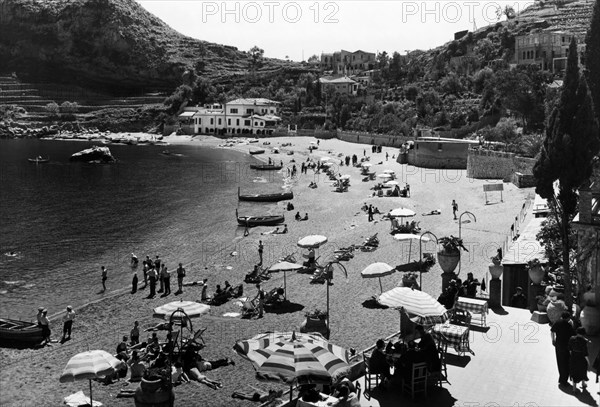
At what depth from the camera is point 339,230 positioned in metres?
40.6

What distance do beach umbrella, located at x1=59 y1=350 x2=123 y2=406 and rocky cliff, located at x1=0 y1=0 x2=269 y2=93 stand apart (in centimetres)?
17353

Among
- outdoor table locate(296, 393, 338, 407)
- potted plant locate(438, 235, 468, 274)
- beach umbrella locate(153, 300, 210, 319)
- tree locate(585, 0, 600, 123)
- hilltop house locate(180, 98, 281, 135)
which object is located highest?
tree locate(585, 0, 600, 123)

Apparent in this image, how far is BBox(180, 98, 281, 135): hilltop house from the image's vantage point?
131875 mm

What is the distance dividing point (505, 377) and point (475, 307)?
3751 millimetres

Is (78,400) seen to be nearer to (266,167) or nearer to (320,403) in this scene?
(320,403)

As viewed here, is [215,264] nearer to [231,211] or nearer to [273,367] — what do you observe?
[231,211]

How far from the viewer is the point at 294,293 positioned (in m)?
26.6

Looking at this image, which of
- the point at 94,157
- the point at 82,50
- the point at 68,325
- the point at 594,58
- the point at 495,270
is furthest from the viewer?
the point at 82,50

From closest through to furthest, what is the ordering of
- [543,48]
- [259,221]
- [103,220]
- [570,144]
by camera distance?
[570,144] → [259,221] → [103,220] → [543,48]

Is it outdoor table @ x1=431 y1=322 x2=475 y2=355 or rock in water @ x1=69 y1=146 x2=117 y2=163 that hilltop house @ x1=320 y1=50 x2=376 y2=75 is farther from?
outdoor table @ x1=431 y1=322 x2=475 y2=355

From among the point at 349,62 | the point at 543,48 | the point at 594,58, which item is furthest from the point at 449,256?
the point at 349,62

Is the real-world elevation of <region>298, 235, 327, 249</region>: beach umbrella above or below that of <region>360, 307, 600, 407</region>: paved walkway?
below

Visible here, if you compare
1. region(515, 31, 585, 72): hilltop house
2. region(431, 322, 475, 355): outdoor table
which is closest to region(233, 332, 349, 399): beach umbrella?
region(431, 322, 475, 355): outdoor table

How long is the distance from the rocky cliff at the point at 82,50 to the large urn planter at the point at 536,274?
172806mm
